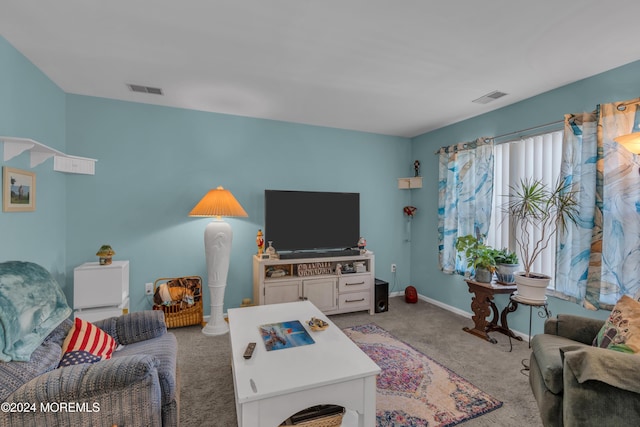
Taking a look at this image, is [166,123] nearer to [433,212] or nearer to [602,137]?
[433,212]

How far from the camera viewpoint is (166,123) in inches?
128

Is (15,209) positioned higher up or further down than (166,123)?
further down

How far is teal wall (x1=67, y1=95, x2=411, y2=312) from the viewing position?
301 centimetres

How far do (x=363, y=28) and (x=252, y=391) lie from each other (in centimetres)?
216

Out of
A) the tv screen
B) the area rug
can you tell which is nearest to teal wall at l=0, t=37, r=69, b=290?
the tv screen

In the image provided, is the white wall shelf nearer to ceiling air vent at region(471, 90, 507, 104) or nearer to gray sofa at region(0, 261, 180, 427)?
gray sofa at region(0, 261, 180, 427)

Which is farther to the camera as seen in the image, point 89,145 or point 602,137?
point 89,145

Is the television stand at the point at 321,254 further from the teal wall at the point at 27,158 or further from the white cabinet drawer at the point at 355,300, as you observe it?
the teal wall at the point at 27,158

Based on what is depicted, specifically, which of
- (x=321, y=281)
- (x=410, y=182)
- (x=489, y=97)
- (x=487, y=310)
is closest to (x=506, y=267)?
(x=487, y=310)

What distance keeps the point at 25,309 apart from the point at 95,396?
557 millimetres

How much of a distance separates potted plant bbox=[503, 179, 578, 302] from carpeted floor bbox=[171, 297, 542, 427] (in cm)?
66

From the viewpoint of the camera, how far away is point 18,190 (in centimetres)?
212

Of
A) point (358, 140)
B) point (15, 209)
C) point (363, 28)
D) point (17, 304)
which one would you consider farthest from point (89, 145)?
point (358, 140)

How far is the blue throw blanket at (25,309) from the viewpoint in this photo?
1.25 metres
